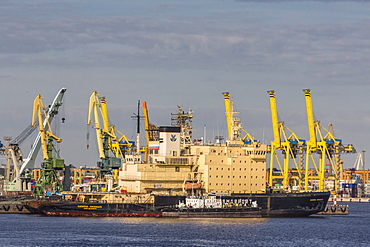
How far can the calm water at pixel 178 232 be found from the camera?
2601 inches

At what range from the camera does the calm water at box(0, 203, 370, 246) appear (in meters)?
66.1

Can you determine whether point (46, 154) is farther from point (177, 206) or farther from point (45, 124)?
point (177, 206)

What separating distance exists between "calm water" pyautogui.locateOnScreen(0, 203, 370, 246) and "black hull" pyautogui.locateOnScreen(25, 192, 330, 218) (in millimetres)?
1628

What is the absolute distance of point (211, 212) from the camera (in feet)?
284

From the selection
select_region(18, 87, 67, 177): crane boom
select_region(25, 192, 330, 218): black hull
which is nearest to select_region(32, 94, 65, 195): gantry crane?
select_region(18, 87, 67, 177): crane boom

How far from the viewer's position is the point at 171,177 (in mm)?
88750

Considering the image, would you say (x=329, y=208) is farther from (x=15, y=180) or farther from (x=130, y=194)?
(x=15, y=180)

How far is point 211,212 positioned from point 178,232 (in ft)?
48.4

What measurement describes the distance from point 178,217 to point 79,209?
10919 millimetres

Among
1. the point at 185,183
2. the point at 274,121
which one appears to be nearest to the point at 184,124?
the point at 185,183

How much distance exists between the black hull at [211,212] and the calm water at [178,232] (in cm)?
163

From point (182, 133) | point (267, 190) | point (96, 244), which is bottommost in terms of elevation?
point (96, 244)

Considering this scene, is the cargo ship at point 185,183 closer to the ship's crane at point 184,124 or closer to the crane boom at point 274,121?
the ship's crane at point 184,124

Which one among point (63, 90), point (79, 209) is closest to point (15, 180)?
point (63, 90)
